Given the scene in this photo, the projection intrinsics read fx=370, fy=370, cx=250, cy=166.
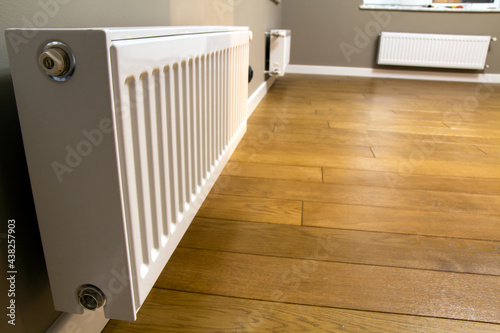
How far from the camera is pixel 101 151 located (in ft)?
1.51

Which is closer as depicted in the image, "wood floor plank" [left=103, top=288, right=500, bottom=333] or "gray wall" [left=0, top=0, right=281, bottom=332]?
"gray wall" [left=0, top=0, right=281, bottom=332]

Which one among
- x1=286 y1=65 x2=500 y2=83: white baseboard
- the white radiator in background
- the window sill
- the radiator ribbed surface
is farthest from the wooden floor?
the window sill

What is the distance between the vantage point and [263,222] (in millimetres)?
1097

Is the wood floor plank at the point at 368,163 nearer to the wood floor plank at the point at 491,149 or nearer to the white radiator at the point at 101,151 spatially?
the wood floor plank at the point at 491,149

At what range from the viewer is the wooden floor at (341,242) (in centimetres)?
75

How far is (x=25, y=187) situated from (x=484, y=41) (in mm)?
4709

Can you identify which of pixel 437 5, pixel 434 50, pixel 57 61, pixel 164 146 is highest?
pixel 437 5

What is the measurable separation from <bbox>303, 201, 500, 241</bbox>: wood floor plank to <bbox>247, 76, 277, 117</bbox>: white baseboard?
1262mm

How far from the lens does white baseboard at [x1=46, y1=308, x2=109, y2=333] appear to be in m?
0.59

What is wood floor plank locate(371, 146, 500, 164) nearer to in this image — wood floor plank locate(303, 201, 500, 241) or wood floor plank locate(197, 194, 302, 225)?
wood floor plank locate(303, 201, 500, 241)

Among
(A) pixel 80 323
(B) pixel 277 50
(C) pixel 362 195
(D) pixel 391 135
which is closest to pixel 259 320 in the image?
(A) pixel 80 323

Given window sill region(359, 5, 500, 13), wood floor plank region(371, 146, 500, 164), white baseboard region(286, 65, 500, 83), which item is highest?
window sill region(359, 5, 500, 13)

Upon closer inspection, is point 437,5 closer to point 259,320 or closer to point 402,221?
point 402,221

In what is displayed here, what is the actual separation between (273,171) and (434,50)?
3525 mm
